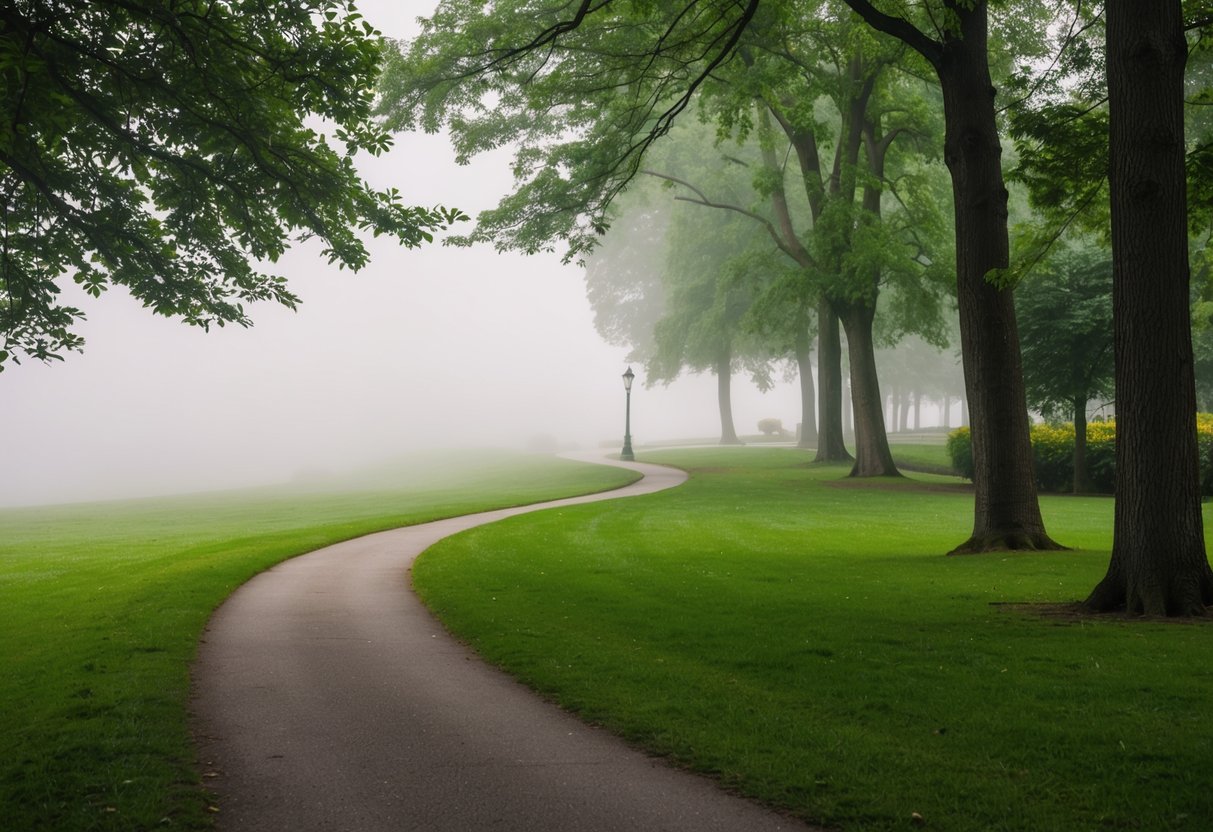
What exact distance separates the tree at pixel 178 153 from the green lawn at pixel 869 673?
232 inches

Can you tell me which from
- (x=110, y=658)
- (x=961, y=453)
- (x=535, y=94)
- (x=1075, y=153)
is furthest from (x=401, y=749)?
(x=961, y=453)

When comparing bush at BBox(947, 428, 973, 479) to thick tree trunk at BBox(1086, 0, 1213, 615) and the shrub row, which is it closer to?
the shrub row

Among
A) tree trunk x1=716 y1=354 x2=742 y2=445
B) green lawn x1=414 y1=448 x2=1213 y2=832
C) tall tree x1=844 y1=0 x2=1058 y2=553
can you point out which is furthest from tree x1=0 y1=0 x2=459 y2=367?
tree trunk x1=716 y1=354 x2=742 y2=445

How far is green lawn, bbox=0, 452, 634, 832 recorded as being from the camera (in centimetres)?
490

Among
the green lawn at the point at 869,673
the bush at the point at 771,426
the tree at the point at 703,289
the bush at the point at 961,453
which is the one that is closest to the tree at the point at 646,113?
the green lawn at the point at 869,673

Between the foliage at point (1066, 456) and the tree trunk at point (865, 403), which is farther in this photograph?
the tree trunk at point (865, 403)

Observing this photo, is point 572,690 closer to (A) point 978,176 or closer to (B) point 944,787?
(B) point 944,787

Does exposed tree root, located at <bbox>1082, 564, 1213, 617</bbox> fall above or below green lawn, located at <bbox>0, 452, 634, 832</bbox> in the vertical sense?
above

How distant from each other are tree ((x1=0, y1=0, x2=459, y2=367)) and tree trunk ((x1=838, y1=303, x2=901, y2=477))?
18.7m

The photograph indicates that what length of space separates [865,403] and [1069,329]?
6350mm

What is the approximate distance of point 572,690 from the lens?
696 centimetres

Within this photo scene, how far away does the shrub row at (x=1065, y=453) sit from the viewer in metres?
28.1

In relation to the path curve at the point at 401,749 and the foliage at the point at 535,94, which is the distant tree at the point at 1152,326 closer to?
the path curve at the point at 401,749

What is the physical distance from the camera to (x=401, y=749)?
5.73 metres
